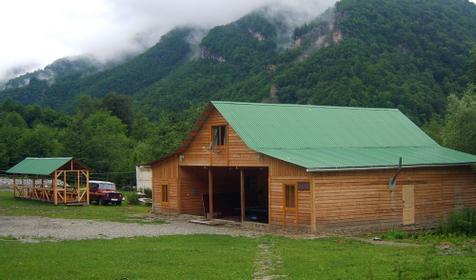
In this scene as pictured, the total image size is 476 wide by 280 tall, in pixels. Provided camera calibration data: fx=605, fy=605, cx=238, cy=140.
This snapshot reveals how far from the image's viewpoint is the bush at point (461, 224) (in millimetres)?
23938

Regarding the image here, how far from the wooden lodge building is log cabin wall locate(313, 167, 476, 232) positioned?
4cm

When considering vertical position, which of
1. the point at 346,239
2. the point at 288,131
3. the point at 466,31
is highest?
the point at 466,31

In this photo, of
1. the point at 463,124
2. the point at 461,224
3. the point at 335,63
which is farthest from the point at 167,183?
the point at 335,63

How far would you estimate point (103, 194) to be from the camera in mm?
40438

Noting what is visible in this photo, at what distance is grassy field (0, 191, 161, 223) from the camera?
1244 inches

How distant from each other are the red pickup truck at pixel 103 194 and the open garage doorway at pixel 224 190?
30.1ft

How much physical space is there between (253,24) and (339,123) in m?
87.4

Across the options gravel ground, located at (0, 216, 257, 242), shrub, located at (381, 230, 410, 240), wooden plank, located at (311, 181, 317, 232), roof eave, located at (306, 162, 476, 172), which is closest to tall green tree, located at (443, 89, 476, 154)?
roof eave, located at (306, 162, 476, 172)

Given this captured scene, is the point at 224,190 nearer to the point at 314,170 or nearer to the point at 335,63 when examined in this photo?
the point at 314,170

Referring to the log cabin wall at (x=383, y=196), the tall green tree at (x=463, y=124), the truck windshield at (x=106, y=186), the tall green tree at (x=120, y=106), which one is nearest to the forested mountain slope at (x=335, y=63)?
the tall green tree at (x=120, y=106)

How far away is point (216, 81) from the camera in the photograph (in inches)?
3617

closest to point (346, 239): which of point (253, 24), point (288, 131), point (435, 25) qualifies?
point (288, 131)

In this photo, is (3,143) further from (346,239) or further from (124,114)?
(346,239)

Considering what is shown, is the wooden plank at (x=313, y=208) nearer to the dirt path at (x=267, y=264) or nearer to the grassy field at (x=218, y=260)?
the grassy field at (x=218, y=260)
